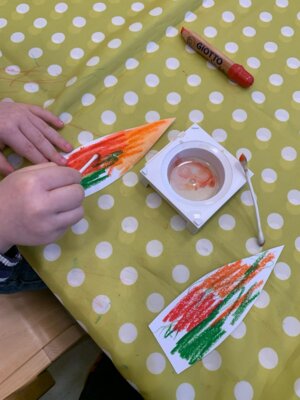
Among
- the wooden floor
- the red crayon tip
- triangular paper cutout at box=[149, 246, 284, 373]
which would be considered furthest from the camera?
the wooden floor

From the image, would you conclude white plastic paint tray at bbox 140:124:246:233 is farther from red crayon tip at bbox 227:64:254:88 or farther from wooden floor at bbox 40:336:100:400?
wooden floor at bbox 40:336:100:400

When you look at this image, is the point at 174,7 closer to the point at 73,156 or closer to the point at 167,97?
the point at 167,97

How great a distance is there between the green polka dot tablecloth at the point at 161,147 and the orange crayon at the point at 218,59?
1 centimetres

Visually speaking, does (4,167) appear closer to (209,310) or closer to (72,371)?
(209,310)

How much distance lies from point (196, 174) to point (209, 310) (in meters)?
0.18

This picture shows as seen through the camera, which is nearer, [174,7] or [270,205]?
[270,205]

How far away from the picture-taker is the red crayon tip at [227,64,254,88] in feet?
1.83

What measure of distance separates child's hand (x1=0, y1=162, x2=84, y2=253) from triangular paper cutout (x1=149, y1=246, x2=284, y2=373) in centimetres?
17

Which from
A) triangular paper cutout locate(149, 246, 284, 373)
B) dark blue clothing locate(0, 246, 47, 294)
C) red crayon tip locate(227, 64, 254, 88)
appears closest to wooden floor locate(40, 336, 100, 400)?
dark blue clothing locate(0, 246, 47, 294)

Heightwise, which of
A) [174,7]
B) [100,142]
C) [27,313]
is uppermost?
[174,7]

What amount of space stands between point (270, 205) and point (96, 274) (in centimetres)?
25

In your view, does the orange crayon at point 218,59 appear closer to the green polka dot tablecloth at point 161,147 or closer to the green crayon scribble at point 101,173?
the green polka dot tablecloth at point 161,147

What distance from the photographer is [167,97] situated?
552 millimetres

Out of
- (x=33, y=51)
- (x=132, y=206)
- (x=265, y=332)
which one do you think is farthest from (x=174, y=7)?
(x=265, y=332)
